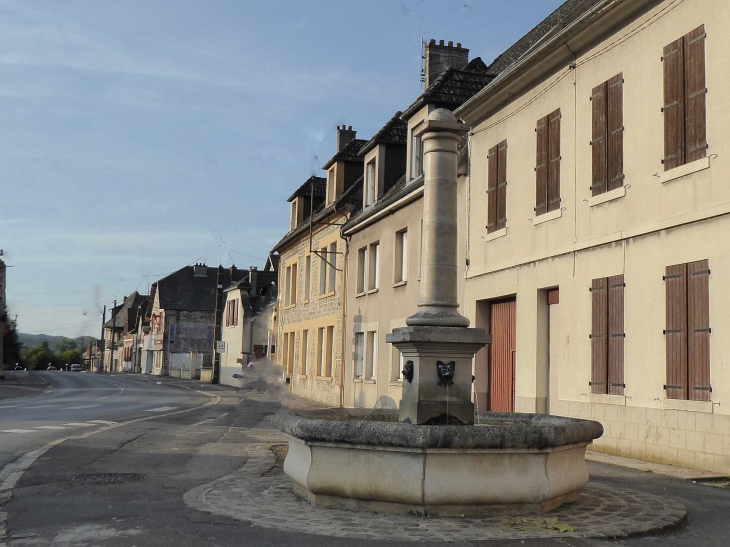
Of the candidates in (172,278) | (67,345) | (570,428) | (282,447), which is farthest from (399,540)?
(67,345)

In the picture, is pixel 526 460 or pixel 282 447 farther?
pixel 282 447

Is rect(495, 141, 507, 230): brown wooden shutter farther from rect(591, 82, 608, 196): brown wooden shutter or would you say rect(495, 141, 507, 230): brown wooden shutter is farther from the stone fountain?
the stone fountain

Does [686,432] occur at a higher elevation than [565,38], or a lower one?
lower

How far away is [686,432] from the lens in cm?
1048

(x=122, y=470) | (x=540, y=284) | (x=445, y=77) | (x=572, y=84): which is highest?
(x=445, y=77)

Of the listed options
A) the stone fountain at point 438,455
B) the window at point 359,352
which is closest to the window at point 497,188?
the stone fountain at point 438,455

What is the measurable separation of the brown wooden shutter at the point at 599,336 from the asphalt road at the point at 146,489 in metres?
2.03

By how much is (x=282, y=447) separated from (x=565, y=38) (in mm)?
8265

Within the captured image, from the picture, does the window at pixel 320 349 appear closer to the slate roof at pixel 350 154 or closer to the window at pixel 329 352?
the window at pixel 329 352

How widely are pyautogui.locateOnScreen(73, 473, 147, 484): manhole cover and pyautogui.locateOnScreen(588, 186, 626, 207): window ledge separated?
7957mm

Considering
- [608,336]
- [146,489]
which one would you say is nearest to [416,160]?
[608,336]

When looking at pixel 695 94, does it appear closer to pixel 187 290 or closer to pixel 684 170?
pixel 684 170

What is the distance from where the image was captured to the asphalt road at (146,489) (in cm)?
595

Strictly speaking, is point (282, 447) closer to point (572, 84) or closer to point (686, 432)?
point (686, 432)
